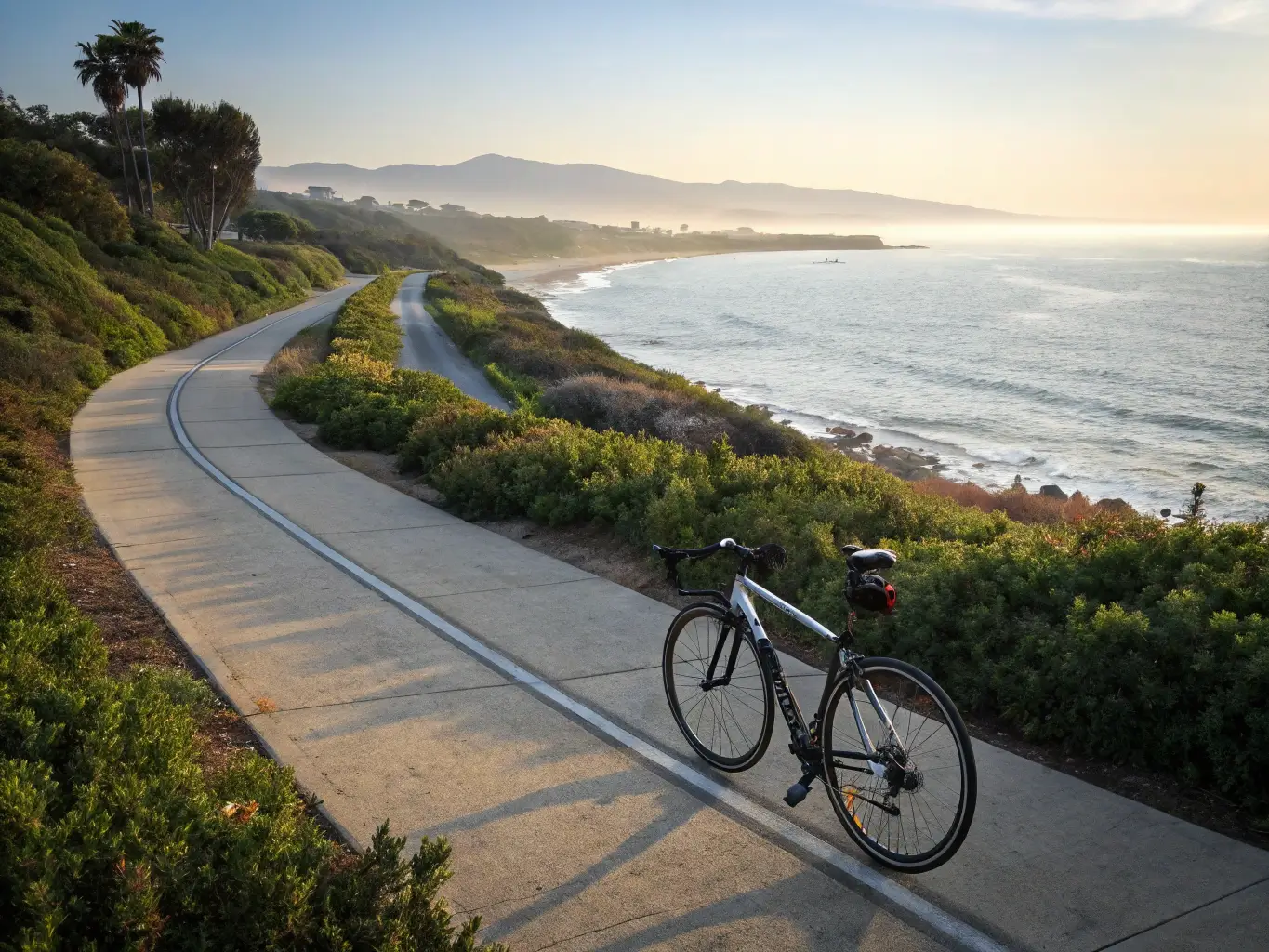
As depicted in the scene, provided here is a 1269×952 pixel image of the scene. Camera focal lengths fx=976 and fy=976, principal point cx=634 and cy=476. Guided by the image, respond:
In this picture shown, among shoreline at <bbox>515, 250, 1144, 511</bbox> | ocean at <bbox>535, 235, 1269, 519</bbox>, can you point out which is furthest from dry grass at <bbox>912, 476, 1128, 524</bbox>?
ocean at <bbox>535, 235, 1269, 519</bbox>

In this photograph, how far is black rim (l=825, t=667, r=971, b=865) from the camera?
12.2 ft

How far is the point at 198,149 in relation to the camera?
59.4 meters

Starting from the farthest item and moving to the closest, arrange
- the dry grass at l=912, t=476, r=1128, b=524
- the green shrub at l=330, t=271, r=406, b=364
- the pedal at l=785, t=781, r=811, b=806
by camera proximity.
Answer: the green shrub at l=330, t=271, r=406, b=364, the dry grass at l=912, t=476, r=1128, b=524, the pedal at l=785, t=781, r=811, b=806

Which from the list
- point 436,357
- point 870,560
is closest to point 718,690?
point 870,560

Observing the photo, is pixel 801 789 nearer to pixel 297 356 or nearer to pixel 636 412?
pixel 636 412

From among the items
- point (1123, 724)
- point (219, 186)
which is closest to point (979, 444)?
point (1123, 724)

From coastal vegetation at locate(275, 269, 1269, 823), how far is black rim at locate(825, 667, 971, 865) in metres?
1.57

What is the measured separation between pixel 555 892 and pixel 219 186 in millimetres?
66810

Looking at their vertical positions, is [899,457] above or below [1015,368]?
below

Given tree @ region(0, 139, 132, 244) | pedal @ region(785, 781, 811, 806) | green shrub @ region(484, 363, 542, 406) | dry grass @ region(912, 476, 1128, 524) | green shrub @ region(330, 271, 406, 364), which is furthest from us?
tree @ region(0, 139, 132, 244)

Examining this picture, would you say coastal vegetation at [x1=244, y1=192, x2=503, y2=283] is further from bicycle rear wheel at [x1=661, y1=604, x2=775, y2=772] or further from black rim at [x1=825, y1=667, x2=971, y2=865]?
black rim at [x1=825, y1=667, x2=971, y2=865]

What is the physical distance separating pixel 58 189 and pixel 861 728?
38299 mm

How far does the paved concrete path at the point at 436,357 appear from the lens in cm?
2877

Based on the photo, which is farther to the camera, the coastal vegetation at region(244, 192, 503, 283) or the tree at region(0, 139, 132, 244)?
the coastal vegetation at region(244, 192, 503, 283)
